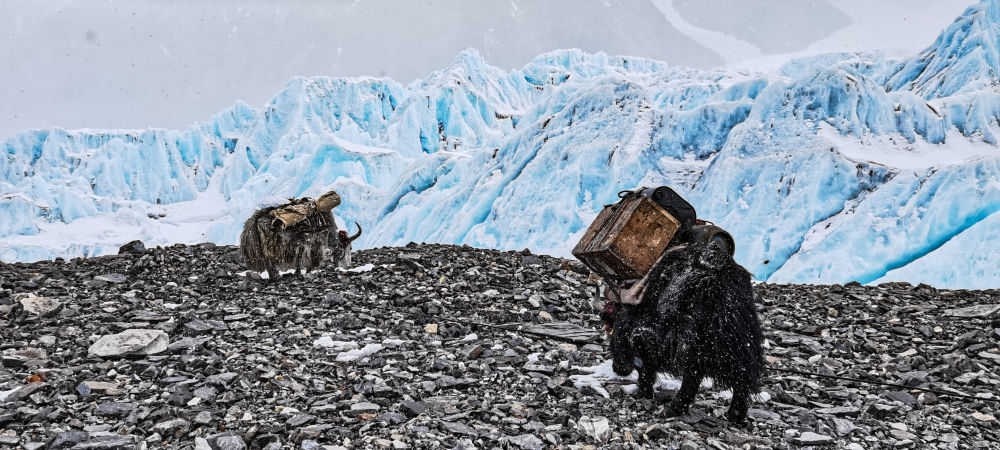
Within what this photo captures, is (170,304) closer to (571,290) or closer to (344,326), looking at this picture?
(344,326)

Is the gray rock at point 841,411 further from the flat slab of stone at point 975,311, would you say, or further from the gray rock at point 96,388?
the gray rock at point 96,388

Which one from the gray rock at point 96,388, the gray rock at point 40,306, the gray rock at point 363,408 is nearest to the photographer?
the gray rock at point 363,408

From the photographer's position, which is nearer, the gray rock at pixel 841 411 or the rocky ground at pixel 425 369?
the rocky ground at pixel 425 369

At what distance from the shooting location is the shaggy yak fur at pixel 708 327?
297cm

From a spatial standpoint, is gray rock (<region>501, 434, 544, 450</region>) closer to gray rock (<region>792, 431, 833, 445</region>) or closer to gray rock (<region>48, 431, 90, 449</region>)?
gray rock (<region>792, 431, 833, 445</region>)

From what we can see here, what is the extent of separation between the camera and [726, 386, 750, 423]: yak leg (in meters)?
3.00

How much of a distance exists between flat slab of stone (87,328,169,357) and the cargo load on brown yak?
3458mm

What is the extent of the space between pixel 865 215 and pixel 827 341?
8.40 m

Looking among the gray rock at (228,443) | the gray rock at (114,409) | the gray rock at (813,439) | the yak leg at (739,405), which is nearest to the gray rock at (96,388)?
the gray rock at (114,409)

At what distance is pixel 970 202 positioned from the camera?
35.1 ft

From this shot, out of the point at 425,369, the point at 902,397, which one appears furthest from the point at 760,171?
the point at 425,369

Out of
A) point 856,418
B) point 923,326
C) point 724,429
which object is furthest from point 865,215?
point 724,429

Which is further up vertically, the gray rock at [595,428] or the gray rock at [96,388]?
the gray rock at [595,428]

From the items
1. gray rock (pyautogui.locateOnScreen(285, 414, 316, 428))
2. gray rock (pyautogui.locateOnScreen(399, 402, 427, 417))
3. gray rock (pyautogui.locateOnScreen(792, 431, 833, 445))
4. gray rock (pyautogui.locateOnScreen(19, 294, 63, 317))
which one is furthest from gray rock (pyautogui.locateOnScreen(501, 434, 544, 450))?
gray rock (pyautogui.locateOnScreen(19, 294, 63, 317))
